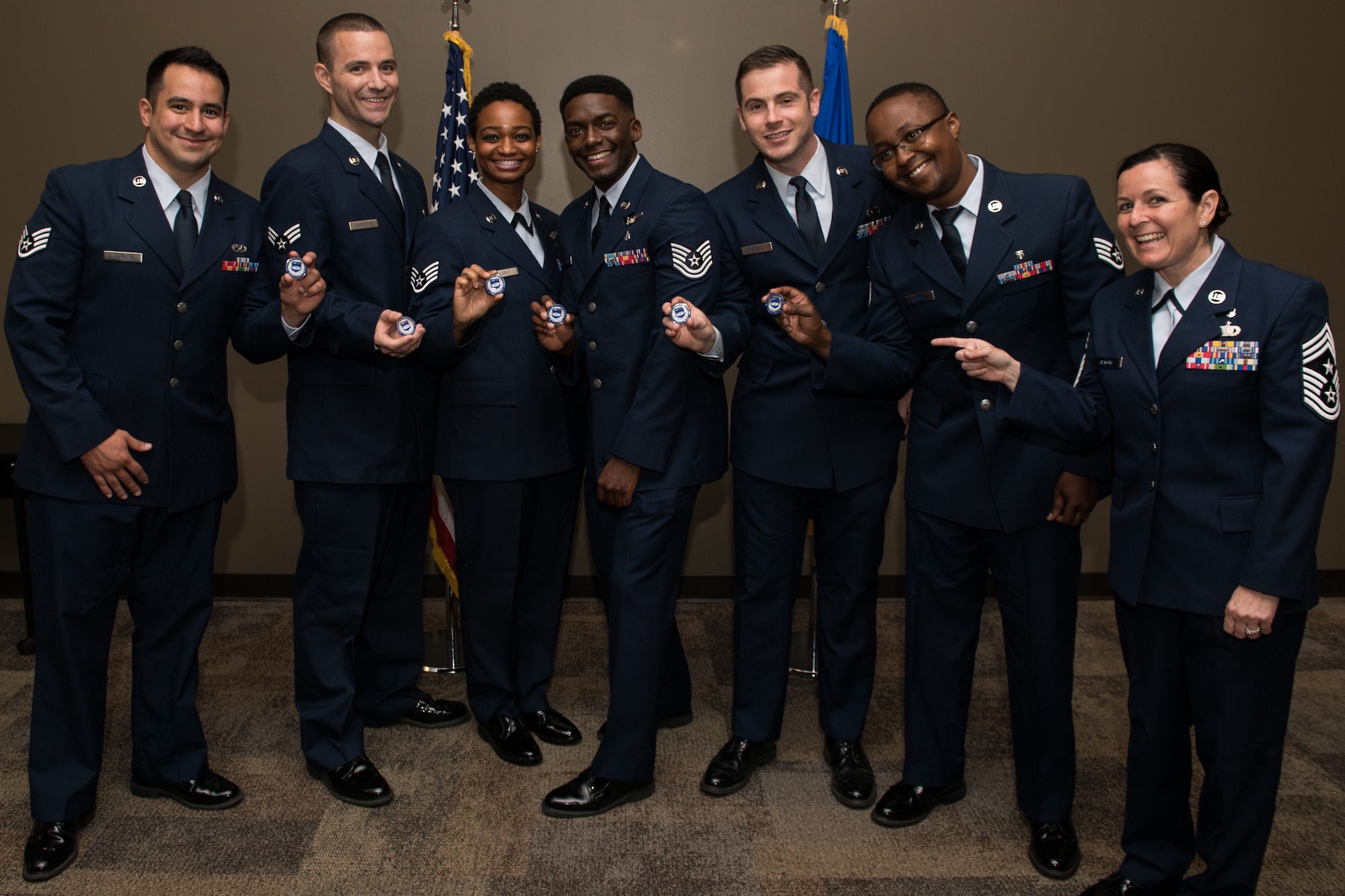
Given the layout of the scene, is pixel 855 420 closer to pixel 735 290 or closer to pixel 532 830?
pixel 735 290

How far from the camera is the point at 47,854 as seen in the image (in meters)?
2.38

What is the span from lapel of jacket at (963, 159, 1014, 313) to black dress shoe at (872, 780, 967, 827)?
129 cm

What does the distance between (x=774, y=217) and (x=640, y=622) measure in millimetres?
1146

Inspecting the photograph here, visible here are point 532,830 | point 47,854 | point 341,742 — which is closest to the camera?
point 47,854

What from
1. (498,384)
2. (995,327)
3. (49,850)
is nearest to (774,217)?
(995,327)

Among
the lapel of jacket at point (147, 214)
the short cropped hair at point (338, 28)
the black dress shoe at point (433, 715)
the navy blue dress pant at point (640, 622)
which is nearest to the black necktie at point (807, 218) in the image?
the navy blue dress pant at point (640, 622)

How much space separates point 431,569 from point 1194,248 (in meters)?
3.49

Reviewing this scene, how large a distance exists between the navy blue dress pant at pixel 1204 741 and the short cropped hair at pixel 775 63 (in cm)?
156

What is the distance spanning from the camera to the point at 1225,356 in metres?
1.92

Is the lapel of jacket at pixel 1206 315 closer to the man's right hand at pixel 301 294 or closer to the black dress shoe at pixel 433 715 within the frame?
the man's right hand at pixel 301 294

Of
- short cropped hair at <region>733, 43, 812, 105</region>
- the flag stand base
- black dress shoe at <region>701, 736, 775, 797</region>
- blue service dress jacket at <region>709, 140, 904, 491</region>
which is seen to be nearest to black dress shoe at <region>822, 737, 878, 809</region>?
black dress shoe at <region>701, 736, 775, 797</region>

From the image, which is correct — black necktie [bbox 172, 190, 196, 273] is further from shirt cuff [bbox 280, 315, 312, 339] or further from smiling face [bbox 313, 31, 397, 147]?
smiling face [bbox 313, 31, 397, 147]

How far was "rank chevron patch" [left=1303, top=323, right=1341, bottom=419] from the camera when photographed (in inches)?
73.1

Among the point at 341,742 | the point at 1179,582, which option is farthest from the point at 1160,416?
the point at 341,742
